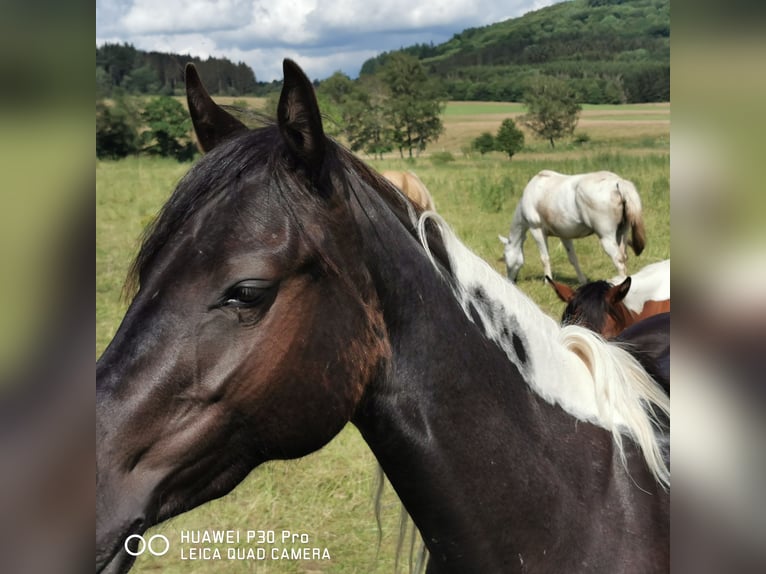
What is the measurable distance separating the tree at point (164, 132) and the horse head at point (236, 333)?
57.4ft

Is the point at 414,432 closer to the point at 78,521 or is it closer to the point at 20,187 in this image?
the point at 78,521

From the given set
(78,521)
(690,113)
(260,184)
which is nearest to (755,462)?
(690,113)

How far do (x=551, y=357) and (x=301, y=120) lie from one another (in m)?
0.78

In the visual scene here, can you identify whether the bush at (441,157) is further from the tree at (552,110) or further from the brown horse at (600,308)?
the brown horse at (600,308)

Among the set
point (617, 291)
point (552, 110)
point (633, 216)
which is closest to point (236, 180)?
Answer: point (617, 291)

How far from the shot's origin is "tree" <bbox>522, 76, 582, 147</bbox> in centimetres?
2798

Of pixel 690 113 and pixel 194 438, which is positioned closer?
pixel 690 113

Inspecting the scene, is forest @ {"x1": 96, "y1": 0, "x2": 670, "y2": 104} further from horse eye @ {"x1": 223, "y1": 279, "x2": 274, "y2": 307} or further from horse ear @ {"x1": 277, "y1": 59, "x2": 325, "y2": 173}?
horse eye @ {"x1": 223, "y1": 279, "x2": 274, "y2": 307}

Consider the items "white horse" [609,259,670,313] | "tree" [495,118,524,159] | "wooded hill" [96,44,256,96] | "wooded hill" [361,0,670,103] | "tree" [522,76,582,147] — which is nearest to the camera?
"white horse" [609,259,670,313]

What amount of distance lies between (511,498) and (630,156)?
69.5 feet

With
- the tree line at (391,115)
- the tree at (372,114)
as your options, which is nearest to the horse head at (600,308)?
the tree line at (391,115)

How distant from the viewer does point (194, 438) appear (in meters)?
1.24

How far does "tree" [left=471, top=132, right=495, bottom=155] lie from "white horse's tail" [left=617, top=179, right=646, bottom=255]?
15.4 m

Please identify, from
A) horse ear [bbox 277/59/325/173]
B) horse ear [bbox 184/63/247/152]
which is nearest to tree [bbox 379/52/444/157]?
horse ear [bbox 184/63/247/152]
